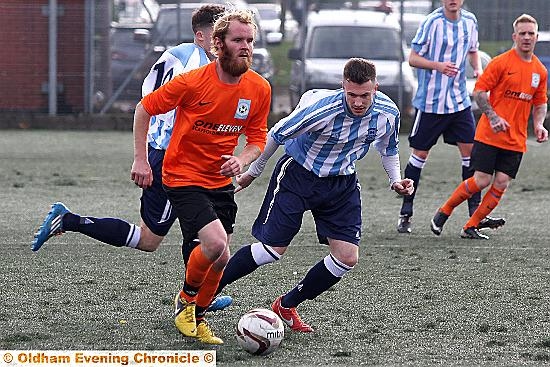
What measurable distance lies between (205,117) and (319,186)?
0.76 m

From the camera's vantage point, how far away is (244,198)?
11.2m

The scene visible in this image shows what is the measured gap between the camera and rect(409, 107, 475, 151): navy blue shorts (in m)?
9.58

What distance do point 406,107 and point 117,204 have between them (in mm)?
8246

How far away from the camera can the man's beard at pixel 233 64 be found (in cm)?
545

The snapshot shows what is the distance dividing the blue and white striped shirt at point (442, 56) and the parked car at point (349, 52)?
7736 millimetres

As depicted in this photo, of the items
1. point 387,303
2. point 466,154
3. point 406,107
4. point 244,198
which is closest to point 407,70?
point 406,107

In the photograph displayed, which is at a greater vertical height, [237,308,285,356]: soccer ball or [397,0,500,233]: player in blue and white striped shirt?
[237,308,285,356]: soccer ball

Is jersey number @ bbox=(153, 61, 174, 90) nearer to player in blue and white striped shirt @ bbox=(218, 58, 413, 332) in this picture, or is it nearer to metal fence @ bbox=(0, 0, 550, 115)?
player in blue and white striped shirt @ bbox=(218, 58, 413, 332)

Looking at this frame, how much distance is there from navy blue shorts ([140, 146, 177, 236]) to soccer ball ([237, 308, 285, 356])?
1.24 meters

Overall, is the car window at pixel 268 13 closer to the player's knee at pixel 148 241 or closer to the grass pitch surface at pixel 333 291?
the grass pitch surface at pixel 333 291

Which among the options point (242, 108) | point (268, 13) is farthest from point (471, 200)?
point (268, 13)

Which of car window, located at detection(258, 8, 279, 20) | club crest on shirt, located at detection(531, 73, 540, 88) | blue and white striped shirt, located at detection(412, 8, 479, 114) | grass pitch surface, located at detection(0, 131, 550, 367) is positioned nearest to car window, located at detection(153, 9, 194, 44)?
grass pitch surface, located at detection(0, 131, 550, 367)

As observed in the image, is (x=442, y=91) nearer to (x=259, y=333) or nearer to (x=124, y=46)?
(x=259, y=333)

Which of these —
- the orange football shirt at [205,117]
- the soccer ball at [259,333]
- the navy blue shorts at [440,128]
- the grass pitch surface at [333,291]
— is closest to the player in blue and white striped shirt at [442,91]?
the navy blue shorts at [440,128]
